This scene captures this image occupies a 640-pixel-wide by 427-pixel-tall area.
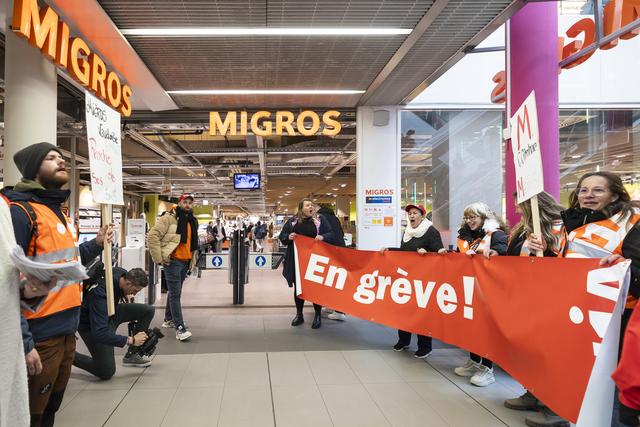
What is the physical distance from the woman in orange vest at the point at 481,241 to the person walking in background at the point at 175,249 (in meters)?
3.08

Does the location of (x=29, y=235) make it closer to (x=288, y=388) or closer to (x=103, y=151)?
(x=103, y=151)

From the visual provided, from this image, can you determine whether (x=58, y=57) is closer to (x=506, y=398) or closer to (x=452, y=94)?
(x=506, y=398)

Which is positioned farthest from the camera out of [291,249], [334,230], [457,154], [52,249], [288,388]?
[457,154]

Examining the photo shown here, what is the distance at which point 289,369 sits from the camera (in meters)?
4.24

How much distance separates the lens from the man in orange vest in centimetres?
201

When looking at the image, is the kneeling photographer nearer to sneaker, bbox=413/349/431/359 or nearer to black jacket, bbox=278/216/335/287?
black jacket, bbox=278/216/335/287

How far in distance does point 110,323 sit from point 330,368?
201 cm

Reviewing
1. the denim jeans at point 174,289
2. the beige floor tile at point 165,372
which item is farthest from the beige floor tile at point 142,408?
the denim jeans at point 174,289

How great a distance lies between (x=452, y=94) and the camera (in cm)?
794

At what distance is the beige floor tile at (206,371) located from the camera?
387cm

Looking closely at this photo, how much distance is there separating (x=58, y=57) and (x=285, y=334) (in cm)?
379

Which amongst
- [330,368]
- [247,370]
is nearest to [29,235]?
[247,370]

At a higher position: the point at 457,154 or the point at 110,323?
the point at 457,154

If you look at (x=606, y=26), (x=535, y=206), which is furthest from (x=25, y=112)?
(x=606, y=26)
